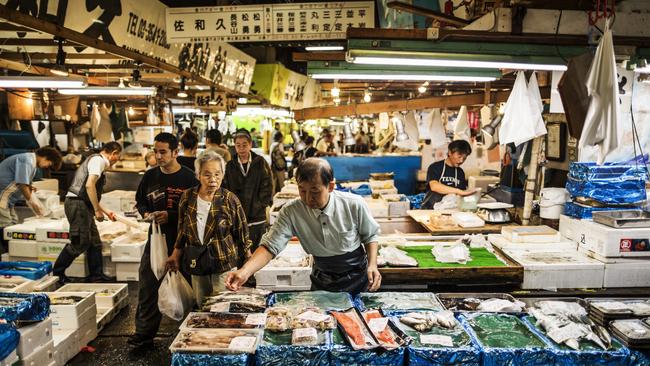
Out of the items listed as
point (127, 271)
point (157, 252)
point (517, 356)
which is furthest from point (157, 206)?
point (517, 356)

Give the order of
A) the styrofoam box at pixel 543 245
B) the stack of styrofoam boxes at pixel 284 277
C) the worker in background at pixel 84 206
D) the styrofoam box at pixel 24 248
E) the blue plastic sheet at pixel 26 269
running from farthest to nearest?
the styrofoam box at pixel 24 248 → the worker in background at pixel 84 206 → the blue plastic sheet at pixel 26 269 → the styrofoam box at pixel 543 245 → the stack of styrofoam boxes at pixel 284 277

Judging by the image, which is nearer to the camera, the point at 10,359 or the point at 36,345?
the point at 10,359

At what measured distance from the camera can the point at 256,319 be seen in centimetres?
347

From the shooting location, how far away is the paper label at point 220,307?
11.9 feet

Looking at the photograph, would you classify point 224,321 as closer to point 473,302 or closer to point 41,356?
point 41,356

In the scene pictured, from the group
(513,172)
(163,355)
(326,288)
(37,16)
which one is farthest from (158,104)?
(513,172)

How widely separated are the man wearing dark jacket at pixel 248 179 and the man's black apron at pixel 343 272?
2.97 m

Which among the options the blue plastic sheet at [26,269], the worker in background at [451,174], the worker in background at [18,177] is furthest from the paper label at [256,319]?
the worker in background at [18,177]

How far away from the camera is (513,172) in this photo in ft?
34.7

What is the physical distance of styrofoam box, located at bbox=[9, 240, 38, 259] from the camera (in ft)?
26.4

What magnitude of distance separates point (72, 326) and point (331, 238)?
3.18 m

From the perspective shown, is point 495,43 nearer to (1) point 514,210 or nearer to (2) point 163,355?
(1) point 514,210

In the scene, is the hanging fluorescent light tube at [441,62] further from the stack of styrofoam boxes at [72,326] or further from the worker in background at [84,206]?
the worker in background at [84,206]

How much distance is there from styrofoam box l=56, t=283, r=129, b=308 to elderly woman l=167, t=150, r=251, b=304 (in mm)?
1989
